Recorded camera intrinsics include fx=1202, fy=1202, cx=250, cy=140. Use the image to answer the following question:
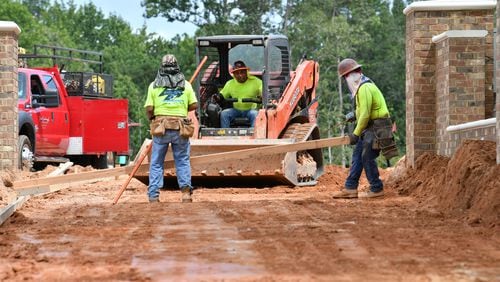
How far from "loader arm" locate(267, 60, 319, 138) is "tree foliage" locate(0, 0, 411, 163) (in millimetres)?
40451

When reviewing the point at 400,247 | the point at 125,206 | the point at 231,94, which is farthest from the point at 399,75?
the point at 400,247

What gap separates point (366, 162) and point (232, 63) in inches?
241

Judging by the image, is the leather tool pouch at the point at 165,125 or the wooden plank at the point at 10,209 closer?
the wooden plank at the point at 10,209

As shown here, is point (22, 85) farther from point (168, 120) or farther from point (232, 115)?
point (168, 120)

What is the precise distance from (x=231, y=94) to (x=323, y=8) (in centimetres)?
5622

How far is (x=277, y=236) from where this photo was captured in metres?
10.9

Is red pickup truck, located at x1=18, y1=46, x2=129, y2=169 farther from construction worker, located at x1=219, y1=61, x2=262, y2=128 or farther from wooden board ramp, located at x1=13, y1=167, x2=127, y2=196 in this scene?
wooden board ramp, located at x1=13, y1=167, x2=127, y2=196

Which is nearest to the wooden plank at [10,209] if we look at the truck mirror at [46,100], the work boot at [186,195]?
the work boot at [186,195]

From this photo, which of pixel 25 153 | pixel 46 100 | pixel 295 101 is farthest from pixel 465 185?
pixel 46 100

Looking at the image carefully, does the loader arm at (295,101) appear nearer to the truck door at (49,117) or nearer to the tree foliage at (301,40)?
the truck door at (49,117)

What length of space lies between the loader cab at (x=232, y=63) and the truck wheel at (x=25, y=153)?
3.19 meters

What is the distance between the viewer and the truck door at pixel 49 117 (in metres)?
23.1

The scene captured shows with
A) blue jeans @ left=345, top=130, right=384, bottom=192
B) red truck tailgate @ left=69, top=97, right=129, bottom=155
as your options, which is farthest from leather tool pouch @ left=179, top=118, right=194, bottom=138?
red truck tailgate @ left=69, top=97, right=129, bottom=155

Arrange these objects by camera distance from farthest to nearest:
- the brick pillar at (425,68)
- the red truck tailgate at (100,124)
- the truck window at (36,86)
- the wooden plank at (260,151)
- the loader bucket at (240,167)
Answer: the red truck tailgate at (100,124) < the truck window at (36,86) < the loader bucket at (240,167) < the brick pillar at (425,68) < the wooden plank at (260,151)
